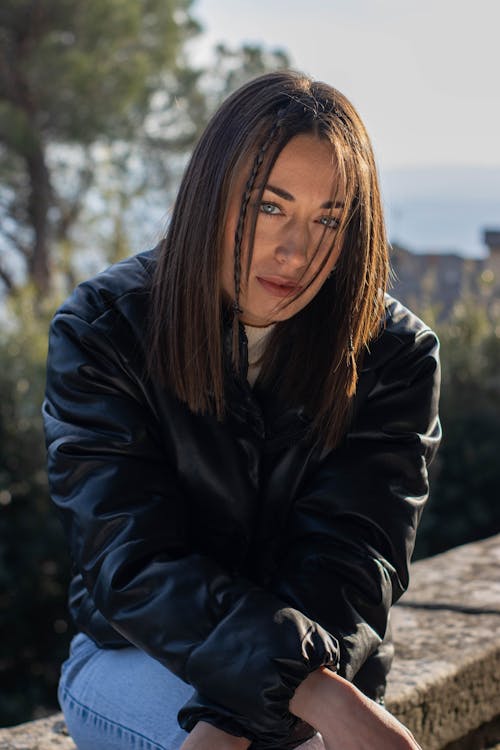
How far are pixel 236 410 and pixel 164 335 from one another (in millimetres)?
182

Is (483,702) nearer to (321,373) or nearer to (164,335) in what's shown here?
(321,373)

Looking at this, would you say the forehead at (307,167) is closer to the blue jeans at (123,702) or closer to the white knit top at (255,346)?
the white knit top at (255,346)

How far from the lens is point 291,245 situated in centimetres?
169

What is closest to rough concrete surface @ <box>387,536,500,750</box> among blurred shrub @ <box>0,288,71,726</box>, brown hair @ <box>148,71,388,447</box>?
brown hair @ <box>148,71,388,447</box>

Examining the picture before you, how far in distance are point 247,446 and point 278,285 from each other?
290mm

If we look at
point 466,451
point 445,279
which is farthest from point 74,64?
point 466,451

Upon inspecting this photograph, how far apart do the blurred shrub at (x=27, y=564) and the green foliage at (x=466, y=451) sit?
5.79 ft

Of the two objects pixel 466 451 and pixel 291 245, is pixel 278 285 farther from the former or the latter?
pixel 466 451

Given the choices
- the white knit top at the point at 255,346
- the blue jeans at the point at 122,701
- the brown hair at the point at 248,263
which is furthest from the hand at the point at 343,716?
the white knit top at the point at 255,346

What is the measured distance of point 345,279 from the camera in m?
1.80

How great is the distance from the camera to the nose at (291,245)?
169cm

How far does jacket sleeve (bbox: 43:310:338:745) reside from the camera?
148 centimetres

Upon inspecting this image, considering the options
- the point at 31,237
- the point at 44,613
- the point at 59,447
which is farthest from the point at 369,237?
the point at 31,237

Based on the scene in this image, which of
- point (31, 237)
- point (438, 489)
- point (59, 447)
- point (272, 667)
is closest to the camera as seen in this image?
point (272, 667)
